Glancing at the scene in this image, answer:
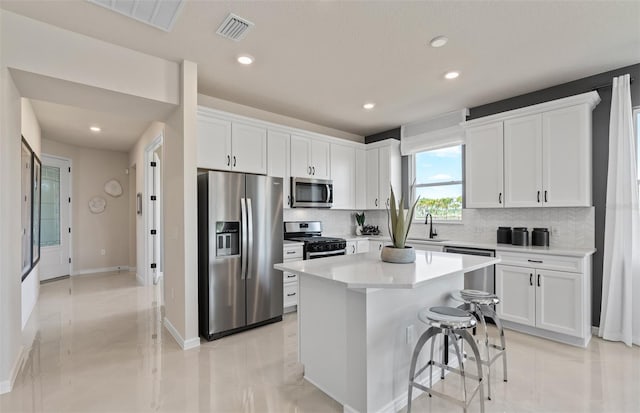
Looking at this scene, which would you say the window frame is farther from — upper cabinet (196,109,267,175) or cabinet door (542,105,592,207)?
upper cabinet (196,109,267,175)

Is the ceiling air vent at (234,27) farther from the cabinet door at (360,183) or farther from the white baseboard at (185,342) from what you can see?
the cabinet door at (360,183)

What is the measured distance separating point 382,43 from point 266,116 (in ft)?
7.47

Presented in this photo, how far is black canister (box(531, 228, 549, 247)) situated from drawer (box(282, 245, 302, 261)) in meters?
2.80

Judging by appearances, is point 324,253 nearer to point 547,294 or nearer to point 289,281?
point 289,281

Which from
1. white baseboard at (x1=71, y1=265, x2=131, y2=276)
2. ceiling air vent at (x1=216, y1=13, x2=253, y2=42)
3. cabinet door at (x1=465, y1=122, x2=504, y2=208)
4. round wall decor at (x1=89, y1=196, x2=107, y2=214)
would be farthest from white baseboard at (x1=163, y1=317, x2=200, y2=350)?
round wall decor at (x1=89, y1=196, x2=107, y2=214)

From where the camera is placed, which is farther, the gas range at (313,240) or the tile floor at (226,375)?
the gas range at (313,240)

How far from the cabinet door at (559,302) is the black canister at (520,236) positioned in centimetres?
50

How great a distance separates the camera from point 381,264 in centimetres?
230

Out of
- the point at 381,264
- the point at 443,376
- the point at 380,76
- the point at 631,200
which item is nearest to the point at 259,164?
the point at 380,76

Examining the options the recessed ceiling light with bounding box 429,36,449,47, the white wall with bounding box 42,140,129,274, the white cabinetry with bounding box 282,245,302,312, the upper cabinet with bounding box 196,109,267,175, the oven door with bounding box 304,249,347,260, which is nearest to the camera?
the recessed ceiling light with bounding box 429,36,449,47

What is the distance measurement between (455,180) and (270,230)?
9.26 feet

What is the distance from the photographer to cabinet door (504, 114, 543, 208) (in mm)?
3447

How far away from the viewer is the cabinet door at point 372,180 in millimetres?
5133

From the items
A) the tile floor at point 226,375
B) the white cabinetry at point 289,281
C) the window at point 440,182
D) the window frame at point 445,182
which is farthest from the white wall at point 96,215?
the window at point 440,182
